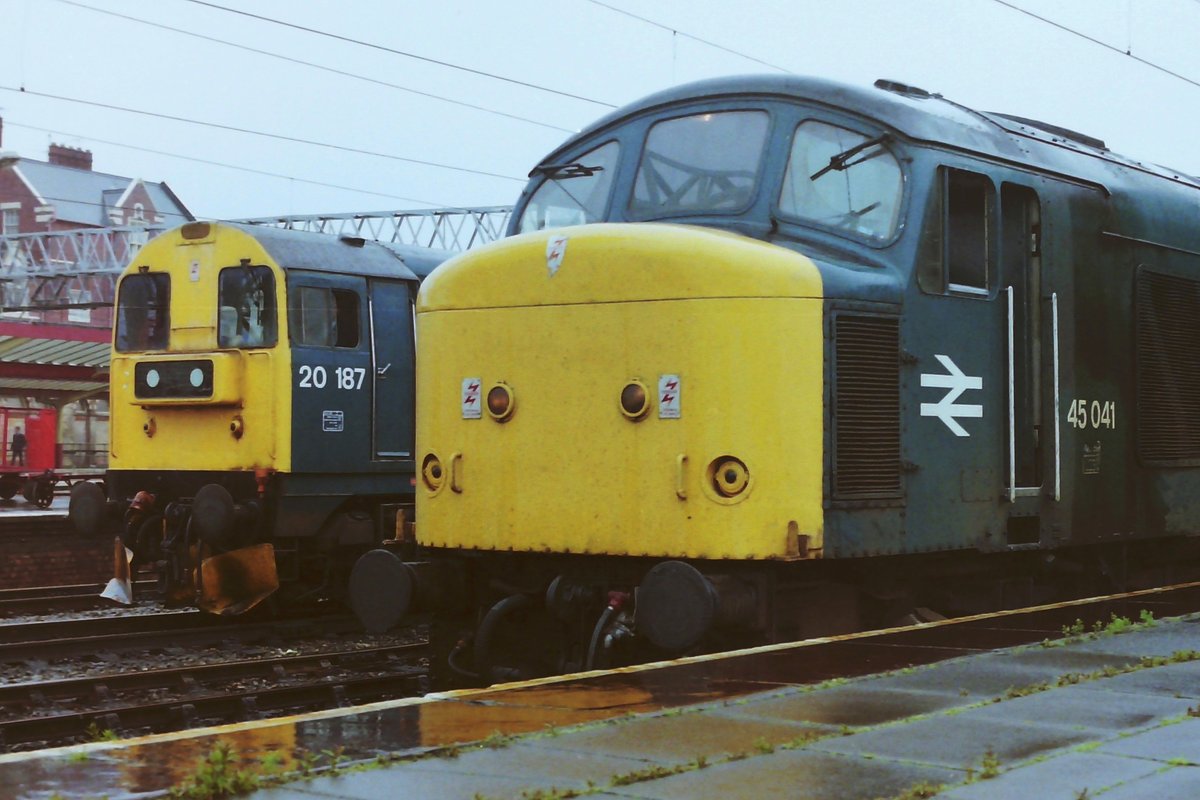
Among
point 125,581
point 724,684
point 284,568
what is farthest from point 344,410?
point 724,684

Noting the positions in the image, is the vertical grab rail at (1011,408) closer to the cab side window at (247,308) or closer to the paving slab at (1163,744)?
the paving slab at (1163,744)

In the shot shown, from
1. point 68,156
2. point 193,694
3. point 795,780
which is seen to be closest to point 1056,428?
point 795,780

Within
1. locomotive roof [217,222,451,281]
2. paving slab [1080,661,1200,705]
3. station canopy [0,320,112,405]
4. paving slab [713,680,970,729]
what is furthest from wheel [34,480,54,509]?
paving slab [1080,661,1200,705]

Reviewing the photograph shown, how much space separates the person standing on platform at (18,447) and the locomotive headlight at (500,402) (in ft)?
88.5

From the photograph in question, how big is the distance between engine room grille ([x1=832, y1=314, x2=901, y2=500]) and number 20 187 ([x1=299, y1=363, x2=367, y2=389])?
7.30 m

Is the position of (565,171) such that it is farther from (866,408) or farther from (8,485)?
(8,485)

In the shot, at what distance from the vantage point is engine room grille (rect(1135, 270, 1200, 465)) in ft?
32.6

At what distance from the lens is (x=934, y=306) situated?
26.2ft

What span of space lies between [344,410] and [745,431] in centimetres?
757

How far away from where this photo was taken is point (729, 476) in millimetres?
7199

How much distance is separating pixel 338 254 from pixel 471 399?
6.66 metres

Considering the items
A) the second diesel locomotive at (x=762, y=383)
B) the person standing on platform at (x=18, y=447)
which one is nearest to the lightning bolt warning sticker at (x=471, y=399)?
the second diesel locomotive at (x=762, y=383)

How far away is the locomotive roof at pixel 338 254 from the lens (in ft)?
45.8

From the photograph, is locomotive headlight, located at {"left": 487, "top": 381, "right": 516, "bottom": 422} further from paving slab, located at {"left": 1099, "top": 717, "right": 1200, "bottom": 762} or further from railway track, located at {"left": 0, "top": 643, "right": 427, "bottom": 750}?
paving slab, located at {"left": 1099, "top": 717, "right": 1200, "bottom": 762}
